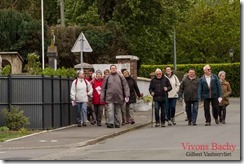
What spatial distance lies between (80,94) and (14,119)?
2.80m

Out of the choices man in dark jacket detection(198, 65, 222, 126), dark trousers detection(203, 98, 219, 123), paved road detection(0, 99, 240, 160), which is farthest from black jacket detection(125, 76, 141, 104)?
dark trousers detection(203, 98, 219, 123)

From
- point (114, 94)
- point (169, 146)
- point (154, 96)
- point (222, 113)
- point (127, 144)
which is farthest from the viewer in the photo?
point (222, 113)

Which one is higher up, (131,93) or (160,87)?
(160,87)

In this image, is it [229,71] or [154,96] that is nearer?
[154,96]

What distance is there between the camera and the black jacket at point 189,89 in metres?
25.0

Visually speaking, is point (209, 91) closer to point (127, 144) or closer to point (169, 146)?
point (127, 144)

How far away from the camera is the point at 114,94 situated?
2433 centimetres

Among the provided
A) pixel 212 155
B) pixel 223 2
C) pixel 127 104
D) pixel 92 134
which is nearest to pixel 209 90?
pixel 127 104

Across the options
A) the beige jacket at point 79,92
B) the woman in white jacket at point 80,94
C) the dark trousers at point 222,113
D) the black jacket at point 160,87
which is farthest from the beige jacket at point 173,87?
the beige jacket at point 79,92

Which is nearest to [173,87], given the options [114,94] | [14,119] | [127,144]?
[114,94]

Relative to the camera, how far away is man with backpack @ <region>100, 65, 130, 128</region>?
79.5 ft

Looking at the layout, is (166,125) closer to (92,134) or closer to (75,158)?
(92,134)

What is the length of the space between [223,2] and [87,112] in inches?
2134

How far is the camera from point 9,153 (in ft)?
55.2
